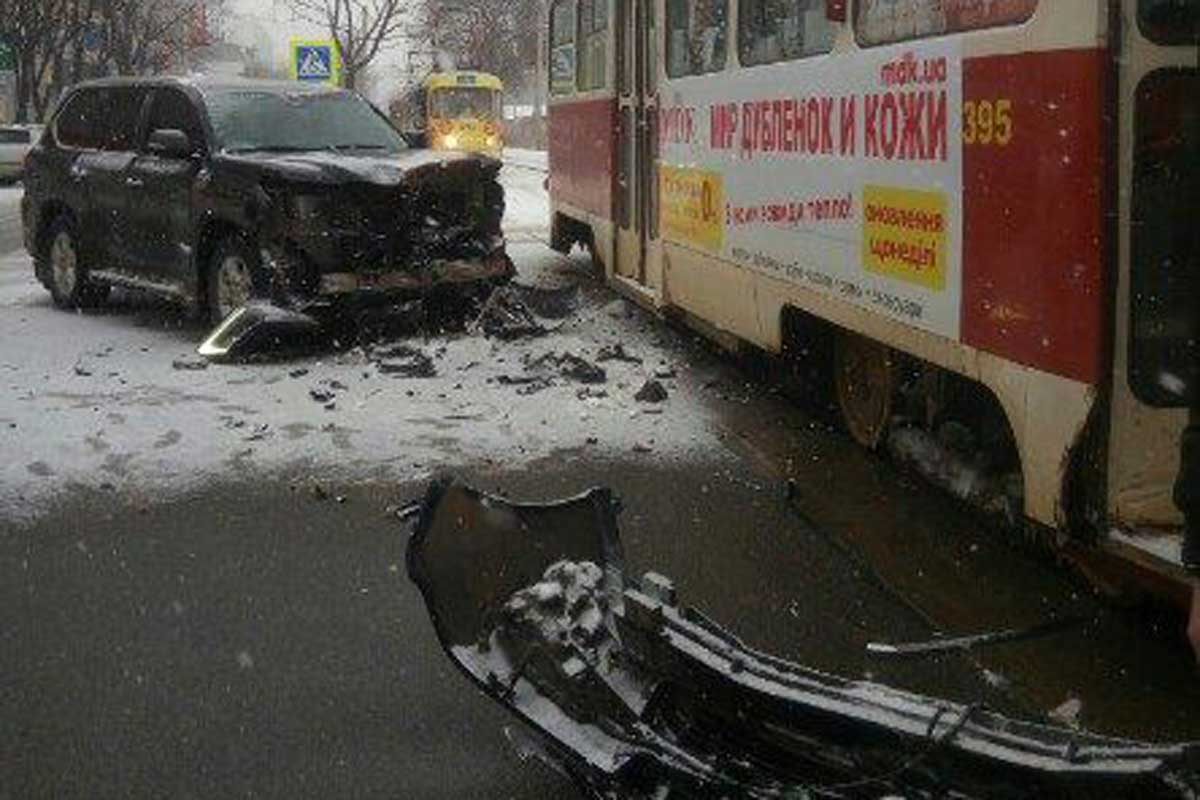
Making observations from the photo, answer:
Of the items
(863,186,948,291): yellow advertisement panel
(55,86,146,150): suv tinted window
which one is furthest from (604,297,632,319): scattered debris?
(863,186,948,291): yellow advertisement panel

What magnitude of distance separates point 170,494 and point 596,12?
7168 millimetres

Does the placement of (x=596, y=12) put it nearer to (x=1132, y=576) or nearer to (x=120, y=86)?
(x=120, y=86)

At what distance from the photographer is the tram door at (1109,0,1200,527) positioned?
177 inches

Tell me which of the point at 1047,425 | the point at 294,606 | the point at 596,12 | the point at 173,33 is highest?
the point at 173,33

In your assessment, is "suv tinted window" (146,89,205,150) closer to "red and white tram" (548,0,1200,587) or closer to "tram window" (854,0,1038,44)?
"red and white tram" (548,0,1200,587)

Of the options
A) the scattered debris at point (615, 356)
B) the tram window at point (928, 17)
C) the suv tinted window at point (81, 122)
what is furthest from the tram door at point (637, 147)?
the suv tinted window at point (81, 122)

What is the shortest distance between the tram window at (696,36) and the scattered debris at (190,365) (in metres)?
3.65

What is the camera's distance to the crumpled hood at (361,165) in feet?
35.0

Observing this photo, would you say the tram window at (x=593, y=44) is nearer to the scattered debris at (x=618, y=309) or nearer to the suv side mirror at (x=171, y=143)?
the scattered debris at (x=618, y=309)

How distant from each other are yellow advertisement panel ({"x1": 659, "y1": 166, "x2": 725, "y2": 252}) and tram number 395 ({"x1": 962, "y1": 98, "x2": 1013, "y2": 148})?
11.1 feet

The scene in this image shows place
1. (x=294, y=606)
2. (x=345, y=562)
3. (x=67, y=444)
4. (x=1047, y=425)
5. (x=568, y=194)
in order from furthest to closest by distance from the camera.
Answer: (x=568, y=194), (x=67, y=444), (x=345, y=562), (x=294, y=606), (x=1047, y=425)

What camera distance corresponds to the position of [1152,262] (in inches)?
181

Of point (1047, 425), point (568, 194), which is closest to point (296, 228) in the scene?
point (568, 194)

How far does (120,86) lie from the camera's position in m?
13.3
